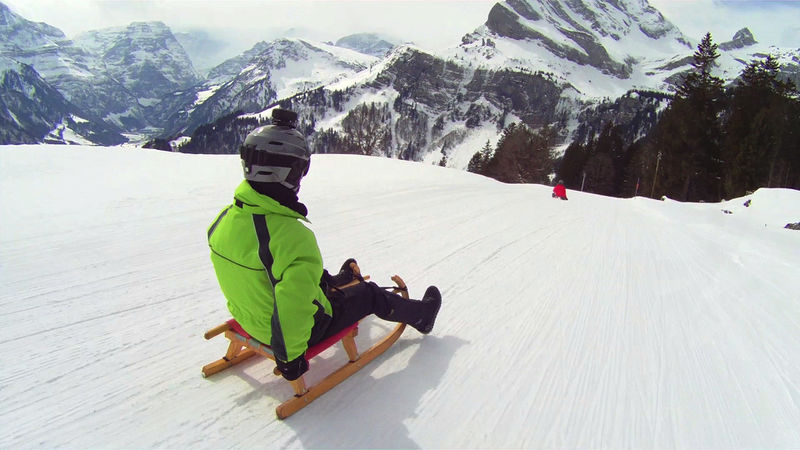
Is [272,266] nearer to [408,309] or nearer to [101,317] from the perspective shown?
[408,309]

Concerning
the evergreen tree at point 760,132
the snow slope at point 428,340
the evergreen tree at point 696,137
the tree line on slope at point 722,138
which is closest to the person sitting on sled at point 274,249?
the snow slope at point 428,340

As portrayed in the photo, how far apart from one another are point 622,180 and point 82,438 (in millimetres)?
54892

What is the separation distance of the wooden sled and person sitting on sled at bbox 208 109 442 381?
190 millimetres

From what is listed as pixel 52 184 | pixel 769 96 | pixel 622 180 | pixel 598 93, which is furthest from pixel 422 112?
pixel 52 184

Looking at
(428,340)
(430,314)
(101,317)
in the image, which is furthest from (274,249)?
(101,317)

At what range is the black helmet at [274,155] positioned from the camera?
2.40 meters

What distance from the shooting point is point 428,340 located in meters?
3.59

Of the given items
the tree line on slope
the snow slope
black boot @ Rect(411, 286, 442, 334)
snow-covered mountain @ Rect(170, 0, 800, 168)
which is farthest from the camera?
snow-covered mountain @ Rect(170, 0, 800, 168)

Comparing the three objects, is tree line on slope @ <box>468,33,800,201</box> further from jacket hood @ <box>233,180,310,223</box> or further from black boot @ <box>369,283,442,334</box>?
jacket hood @ <box>233,180,310,223</box>

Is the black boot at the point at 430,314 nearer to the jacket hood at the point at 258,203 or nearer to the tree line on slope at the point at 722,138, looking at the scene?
the jacket hood at the point at 258,203

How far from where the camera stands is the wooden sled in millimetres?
2641

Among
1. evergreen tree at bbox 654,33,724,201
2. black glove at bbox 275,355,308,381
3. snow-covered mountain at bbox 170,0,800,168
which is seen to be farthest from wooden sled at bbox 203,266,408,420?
snow-covered mountain at bbox 170,0,800,168

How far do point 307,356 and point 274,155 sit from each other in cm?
139

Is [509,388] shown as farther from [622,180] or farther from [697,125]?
[622,180]
